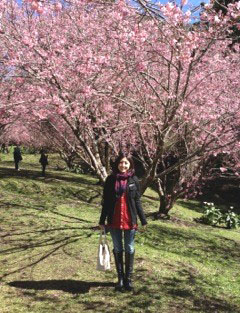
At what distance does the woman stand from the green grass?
63 cm

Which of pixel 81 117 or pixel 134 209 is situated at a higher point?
pixel 81 117

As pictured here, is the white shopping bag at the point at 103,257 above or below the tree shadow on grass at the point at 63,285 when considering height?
above

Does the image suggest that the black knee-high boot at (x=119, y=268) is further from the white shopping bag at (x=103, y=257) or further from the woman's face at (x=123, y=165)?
the woman's face at (x=123, y=165)

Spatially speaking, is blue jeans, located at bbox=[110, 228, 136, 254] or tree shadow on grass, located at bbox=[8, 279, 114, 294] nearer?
blue jeans, located at bbox=[110, 228, 136, 254]

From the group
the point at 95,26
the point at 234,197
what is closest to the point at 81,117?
the point at 95,26

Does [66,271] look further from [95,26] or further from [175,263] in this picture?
[95,26]

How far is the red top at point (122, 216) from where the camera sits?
4.85 meters

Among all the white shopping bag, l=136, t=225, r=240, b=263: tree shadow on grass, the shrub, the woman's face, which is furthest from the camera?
the shrub

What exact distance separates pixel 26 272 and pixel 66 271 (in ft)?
2.11

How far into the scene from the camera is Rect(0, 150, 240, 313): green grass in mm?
4891

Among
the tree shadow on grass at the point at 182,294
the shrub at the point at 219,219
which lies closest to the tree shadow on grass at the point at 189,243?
the tree shadow on grass at the point at 182,294

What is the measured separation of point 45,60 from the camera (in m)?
7.46

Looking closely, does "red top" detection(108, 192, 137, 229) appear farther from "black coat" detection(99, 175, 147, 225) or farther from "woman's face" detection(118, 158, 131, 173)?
"woman's face" detection(118, 158, 131, 173)

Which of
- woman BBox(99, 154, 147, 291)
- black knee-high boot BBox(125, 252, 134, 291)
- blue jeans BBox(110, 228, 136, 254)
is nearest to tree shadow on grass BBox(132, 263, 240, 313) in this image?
black knee-high boot BBox(125, 252, 134, 291)
